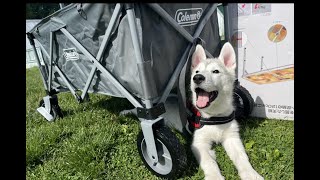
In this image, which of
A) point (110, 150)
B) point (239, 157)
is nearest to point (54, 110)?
point (110, 150)

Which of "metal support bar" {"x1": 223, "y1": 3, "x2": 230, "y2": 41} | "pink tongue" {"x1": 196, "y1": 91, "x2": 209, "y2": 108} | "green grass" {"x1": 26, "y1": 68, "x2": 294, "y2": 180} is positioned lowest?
"green grass" {"x1": 26, "y1": 68, "x2": 294, "y2": 180}

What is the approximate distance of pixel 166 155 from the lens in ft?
6.98

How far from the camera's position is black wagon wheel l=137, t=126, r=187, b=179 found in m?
2.00

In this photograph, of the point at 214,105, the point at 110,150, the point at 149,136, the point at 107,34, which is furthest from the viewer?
the point at 110,150

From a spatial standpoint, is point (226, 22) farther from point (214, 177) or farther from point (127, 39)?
point (214, 177)

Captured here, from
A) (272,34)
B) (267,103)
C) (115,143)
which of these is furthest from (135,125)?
(272,34)

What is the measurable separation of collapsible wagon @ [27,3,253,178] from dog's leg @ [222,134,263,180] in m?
0.46

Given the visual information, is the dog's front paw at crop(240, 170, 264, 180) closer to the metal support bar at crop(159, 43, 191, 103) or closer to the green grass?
the green grass

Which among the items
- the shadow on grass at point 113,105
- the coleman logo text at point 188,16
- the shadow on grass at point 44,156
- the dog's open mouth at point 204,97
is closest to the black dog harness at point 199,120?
the dog's open mouth at point 204,97

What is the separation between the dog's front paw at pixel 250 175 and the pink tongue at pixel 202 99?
638 millimetres

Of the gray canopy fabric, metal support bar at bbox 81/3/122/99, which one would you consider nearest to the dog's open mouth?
the gray canopy fabric

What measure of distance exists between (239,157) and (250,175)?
0.23 meters

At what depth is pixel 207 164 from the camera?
7.28 ft
